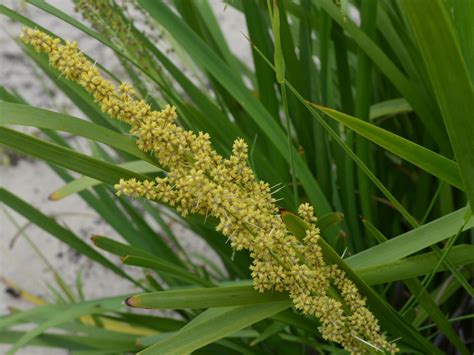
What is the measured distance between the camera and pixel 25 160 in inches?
106

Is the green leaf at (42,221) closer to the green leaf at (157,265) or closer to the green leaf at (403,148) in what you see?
the green leaf at (157,265)

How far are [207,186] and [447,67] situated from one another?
10.5 inches

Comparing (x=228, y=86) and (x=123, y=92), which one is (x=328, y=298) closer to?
(x=123, y=92)

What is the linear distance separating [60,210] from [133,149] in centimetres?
183

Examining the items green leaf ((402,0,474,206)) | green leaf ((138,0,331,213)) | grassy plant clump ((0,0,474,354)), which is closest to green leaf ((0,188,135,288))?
grassy plant clump ((0,0,474,354))

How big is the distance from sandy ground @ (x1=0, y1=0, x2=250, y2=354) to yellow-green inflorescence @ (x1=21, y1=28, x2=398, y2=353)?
4.64 ft

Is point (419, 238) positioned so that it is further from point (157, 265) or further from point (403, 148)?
point (157, 265)

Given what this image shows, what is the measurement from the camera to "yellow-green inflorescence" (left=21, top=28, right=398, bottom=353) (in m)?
0.73

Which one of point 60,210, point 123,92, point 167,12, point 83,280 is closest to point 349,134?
point 167,12

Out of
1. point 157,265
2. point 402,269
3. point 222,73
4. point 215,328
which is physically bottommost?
point 402,269

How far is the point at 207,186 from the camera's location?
72cm

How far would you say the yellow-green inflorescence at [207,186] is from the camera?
2.40 feet

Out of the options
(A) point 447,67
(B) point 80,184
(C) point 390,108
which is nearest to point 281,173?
(C) point 390,108

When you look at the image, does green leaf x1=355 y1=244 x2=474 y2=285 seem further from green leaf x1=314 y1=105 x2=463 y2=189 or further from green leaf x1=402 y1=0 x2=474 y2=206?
green leaf x1=402 y1=0 x2=474 y2=206
